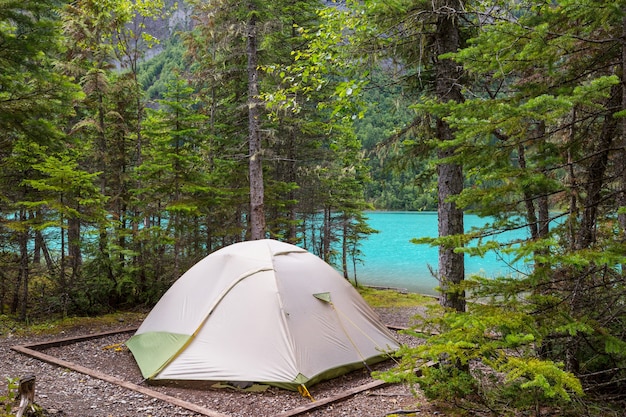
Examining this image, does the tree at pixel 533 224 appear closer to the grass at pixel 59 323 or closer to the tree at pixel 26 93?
the tree at pixel 26 93

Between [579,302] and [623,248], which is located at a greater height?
[623,248]

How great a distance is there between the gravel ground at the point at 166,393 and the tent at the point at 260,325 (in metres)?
0.19

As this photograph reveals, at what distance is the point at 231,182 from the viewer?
14.5 metres

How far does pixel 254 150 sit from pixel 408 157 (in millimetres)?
6264

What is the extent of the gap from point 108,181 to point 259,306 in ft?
32.2

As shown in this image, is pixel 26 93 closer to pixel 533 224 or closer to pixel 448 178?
pixel 448 178

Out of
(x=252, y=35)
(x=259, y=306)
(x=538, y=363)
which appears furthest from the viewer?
(x=252, y=35)

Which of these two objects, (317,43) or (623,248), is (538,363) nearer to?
(623,248)

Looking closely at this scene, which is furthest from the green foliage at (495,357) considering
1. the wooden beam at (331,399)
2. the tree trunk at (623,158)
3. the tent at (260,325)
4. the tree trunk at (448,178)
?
the tent at (260,325)

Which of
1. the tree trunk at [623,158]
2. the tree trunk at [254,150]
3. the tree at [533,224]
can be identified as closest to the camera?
the tree at [533,224]

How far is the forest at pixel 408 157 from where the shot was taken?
3.09 m

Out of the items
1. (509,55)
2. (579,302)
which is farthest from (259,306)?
(509,55)

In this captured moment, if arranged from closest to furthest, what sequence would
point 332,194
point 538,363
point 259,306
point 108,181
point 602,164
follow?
point 538,363, point 602,164, point 259,306, point 108,181, point 332,194

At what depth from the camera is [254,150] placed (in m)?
12.2
